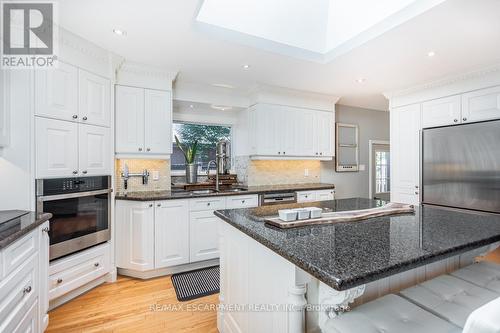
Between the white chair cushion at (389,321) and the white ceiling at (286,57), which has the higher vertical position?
the white ceiling at (286,57)

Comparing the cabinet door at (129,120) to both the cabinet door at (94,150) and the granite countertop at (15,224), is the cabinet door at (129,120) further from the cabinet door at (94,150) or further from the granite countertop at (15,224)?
the granite countertop at (15,224)

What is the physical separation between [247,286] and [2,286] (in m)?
1.20

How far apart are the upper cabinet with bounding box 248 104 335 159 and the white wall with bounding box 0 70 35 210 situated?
2.50 m

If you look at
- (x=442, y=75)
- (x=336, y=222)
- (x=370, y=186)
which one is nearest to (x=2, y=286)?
(x=336, y=222)

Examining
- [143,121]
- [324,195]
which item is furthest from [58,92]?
[324,195]

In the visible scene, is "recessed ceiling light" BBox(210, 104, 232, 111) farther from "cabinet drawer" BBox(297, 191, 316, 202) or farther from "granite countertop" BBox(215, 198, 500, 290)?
"granite countertop" BBox(215, 198, 500, 290)

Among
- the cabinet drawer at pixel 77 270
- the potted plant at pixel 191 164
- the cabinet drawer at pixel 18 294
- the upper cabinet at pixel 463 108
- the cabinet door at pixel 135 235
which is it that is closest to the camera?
the cabinet drawer at pixel 18 294

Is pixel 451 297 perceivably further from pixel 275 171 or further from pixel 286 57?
pixel 275 171

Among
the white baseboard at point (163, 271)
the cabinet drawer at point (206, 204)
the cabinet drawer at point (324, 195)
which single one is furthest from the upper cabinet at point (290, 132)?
the white baseboard at point (163, 271)

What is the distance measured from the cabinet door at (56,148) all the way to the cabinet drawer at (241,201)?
5.35 ft

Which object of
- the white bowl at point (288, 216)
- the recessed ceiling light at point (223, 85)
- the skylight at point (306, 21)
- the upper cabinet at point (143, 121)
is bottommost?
the white bowl at point (288, 216)

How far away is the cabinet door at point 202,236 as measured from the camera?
2.86 m

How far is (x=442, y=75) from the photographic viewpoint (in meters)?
3.04

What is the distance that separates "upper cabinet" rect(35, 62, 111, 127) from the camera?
2.00m
